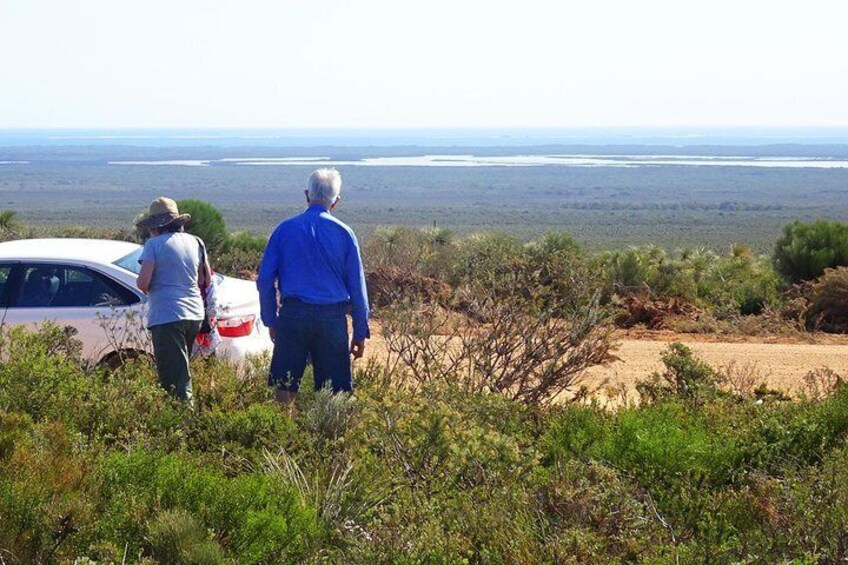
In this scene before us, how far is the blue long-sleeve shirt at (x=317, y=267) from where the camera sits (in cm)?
744

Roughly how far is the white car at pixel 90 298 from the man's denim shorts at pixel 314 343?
1.48m

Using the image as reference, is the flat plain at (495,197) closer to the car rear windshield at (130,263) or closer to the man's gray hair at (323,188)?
the car rear windshield at (130,263)

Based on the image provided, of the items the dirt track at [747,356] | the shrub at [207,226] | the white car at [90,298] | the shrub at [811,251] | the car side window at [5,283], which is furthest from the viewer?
the shrub at [207,226]

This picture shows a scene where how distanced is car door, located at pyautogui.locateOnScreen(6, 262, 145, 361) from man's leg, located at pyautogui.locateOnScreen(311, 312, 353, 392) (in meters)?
1.95

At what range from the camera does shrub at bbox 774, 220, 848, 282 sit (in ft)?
64.0

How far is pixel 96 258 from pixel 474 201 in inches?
3154

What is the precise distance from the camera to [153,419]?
6789mm

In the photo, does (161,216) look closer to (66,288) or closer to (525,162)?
(66,288)

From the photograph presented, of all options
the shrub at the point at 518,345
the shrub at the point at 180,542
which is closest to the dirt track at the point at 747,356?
the shrub at the point at 518,345

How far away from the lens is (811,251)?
776 inches

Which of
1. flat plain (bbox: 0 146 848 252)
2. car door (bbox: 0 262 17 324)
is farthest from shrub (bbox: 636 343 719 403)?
flat plain (bbox: 0 146 848 252)

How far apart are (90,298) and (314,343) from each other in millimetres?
2556

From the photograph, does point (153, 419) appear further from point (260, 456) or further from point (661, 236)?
point (661, 236)

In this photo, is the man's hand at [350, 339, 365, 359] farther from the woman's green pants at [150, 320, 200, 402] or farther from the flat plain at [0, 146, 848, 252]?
the flat plain at [0, 146, 848, 252]
